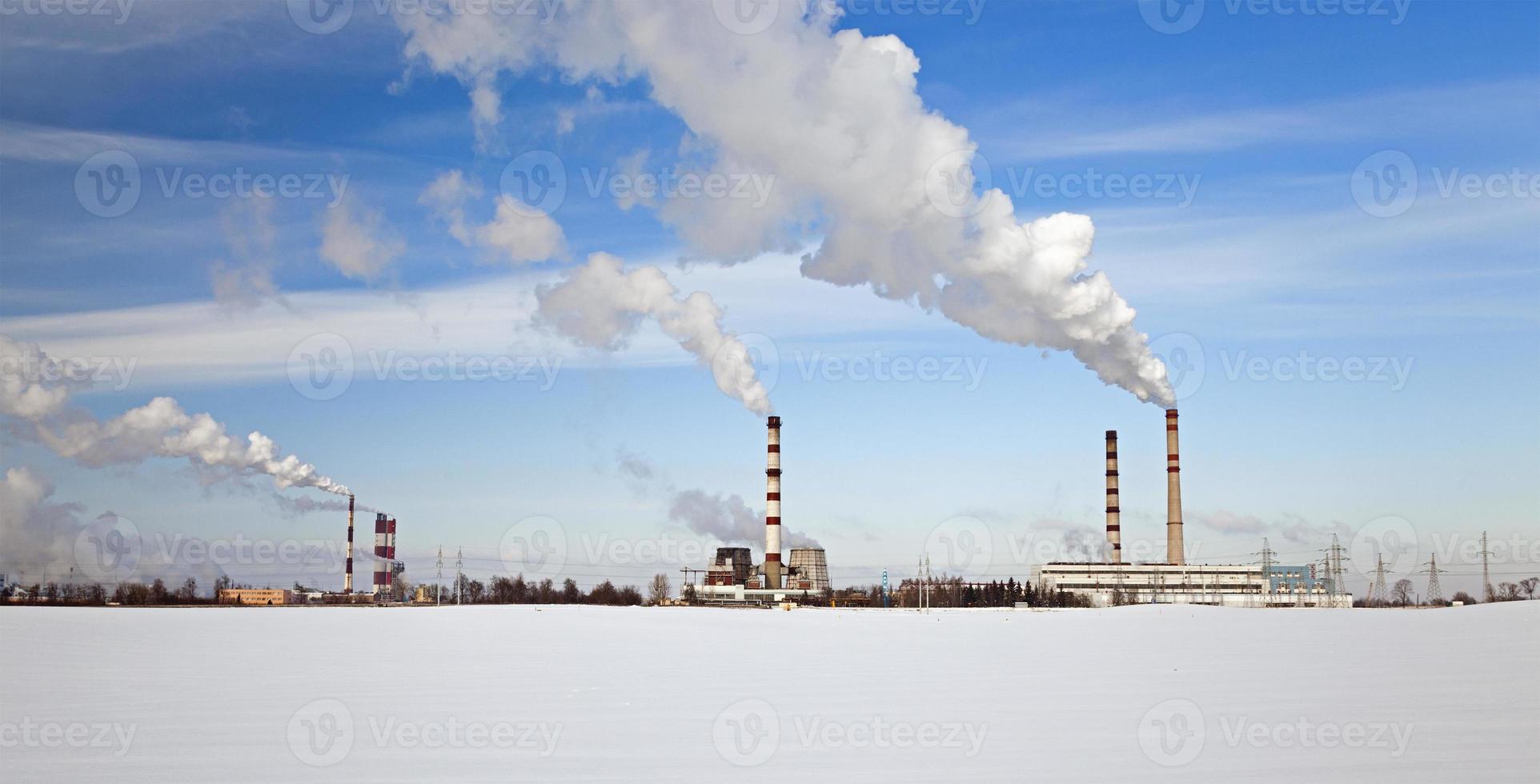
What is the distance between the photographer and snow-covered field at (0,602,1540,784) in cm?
1388

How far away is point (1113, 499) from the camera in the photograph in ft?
434

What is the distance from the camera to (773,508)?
12988 cm

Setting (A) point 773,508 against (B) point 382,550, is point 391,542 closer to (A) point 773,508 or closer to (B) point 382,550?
(B) point 382,550

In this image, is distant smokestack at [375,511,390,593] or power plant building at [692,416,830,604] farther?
distant smokestack at [375,511,390,593]

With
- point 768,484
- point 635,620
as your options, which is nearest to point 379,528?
point 768,484

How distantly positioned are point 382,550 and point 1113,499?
94.0 m

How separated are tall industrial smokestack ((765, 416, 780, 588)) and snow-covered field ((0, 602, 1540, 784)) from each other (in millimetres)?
86545

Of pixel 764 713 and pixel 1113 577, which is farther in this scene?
pixel 1113 577

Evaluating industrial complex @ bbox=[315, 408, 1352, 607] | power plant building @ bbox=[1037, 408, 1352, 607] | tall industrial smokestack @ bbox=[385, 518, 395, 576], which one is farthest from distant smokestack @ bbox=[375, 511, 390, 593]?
power plant building @ bbox=[1037, 408, 1352, 607]

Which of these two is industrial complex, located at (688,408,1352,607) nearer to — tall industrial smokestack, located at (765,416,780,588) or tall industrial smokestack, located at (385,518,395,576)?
tall industrial smokestack, located at (765,416,780,588)

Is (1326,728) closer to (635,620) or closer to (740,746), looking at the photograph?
(740,746)

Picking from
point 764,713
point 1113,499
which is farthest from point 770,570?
point 764,713

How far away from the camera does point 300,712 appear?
18719mm

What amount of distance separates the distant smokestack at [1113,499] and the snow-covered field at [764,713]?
9049 cm
